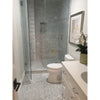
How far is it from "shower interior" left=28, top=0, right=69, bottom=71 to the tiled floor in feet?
3.22

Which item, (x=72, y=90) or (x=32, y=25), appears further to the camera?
(x=32, y=25)

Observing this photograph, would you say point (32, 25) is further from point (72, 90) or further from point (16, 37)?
point (72, 90)

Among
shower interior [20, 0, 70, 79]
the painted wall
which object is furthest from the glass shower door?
the painted wall

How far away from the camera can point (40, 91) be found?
2693 mm

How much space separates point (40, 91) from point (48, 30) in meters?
2.20

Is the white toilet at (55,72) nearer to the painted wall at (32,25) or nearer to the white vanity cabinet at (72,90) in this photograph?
the white vanity cabinet at (72,90)

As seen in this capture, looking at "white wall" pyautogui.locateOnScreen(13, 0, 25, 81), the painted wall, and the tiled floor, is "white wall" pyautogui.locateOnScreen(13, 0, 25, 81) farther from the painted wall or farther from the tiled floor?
the painted wall

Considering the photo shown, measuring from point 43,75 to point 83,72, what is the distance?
2.17 m

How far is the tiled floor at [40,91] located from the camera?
2.45 meters

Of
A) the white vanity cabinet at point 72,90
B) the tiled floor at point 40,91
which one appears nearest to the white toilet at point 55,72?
the tiled floor at point 40,91

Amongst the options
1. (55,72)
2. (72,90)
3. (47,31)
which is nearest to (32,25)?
(47,31)

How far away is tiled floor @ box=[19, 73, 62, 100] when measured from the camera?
245cm
